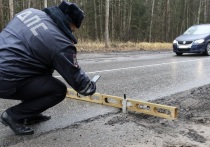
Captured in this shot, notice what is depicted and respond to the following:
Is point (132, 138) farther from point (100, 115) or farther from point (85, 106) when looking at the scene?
point (85, 106)

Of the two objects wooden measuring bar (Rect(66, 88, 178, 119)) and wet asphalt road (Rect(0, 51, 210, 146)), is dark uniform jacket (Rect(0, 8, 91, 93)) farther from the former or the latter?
wooden measuring bar (Rect(66, 88, 178, 119))

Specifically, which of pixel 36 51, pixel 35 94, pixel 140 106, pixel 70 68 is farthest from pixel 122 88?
pixel 36 51

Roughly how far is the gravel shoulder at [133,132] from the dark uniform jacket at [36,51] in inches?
24.4

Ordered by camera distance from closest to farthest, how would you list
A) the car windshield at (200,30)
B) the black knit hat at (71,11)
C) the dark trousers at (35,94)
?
the black knit hat at (71,11) < the dark trousers at (35,94) < the car windshield at (200,30)

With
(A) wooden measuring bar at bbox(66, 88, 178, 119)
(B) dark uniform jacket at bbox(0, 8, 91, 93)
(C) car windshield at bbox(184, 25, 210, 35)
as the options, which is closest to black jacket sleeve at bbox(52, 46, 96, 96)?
(B) dark uniform jacket at bbox(0, 8, 91, 93)

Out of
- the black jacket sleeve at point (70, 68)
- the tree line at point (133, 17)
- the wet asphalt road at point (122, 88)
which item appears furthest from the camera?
the tree line at point (133, 17)

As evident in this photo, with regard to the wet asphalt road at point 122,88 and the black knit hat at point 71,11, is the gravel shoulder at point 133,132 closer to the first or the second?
the wet asphalt road at point 122,88

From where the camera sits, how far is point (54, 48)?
3365 millimetres

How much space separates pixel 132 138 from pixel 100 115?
1021 millimetres

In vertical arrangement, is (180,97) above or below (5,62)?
below

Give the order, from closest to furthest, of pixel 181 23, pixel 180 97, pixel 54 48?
pixel 54 48 → pixel 180 97 → pixel 181 23

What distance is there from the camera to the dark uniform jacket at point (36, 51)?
3393mm

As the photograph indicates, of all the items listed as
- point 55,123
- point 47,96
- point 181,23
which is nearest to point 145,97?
point 55,123

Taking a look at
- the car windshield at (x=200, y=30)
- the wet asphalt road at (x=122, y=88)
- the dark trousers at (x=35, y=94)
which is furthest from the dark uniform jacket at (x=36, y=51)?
the car windshield at (x=200, y=30)
